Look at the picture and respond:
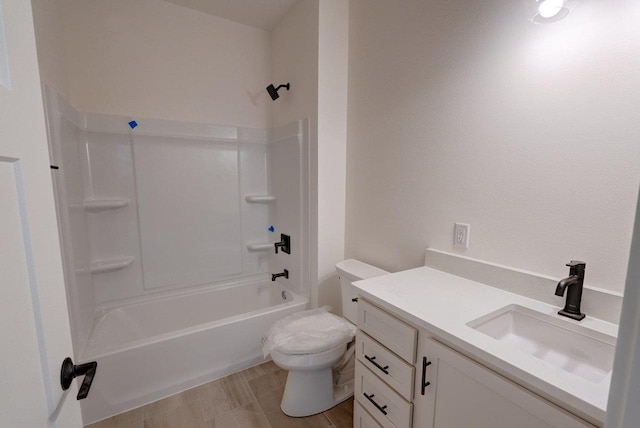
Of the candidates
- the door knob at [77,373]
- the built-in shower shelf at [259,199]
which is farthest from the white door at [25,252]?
the built-in shower shelf at [259,199]

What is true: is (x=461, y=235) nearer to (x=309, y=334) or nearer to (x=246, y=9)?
(x=309, y=334)

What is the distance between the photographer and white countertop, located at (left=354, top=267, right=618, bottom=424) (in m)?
0.60

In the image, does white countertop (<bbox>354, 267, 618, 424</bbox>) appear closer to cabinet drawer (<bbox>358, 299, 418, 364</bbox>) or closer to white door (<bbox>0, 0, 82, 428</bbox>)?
cabinet drawer (<bbox>358, 299, 418, 364</bbox>)

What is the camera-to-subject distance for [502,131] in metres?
1.14

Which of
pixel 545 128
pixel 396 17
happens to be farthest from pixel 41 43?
pixel 545 128

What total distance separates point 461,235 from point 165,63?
2497 mm

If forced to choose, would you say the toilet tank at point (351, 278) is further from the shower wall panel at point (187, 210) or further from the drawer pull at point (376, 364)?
the shower wall panel at point (187, 210)

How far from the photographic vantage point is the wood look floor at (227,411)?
4.94 feet

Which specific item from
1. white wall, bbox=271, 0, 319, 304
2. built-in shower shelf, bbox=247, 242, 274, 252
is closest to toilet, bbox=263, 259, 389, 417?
white wall, bbox=271, 0, 319, 304

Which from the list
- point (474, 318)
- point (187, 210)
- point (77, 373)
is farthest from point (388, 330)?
point (187, 210)

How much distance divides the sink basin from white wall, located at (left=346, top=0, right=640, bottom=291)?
0.62 ft

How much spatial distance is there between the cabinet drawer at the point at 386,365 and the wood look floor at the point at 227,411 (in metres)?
0.62

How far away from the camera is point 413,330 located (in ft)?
3.12

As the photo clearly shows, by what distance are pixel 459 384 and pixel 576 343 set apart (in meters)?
0.44
